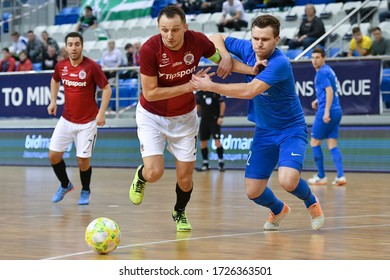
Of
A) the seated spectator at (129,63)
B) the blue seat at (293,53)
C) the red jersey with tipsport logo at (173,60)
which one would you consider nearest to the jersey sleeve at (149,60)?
the red jersey with tipsport logo at (173,60)

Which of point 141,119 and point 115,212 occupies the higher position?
point 141,119

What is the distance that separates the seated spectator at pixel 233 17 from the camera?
2534 cm

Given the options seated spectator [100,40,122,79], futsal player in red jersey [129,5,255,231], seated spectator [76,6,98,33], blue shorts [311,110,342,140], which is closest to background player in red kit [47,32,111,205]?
futsal player in red jersey [129,5,255,231]

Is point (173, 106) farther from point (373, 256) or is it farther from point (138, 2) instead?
point (138, 2)

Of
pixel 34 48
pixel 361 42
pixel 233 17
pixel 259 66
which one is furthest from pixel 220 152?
pixel 259 66

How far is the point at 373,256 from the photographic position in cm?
827

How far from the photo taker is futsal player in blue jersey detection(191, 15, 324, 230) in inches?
377

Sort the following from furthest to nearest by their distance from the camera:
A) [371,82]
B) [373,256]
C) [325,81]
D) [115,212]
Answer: [371,82]
[325,81]
[115,212]
[373,256]

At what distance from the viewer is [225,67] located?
9742 mm

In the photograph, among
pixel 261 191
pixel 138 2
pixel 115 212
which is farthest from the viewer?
pixel 138 2

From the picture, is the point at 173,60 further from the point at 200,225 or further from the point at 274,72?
the point at 200,225

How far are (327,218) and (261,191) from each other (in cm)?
183

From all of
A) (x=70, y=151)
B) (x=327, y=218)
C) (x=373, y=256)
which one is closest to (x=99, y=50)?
(x=70, y=151)

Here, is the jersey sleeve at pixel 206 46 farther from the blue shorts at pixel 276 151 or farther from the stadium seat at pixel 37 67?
the stadium seat at pixel 37 67
